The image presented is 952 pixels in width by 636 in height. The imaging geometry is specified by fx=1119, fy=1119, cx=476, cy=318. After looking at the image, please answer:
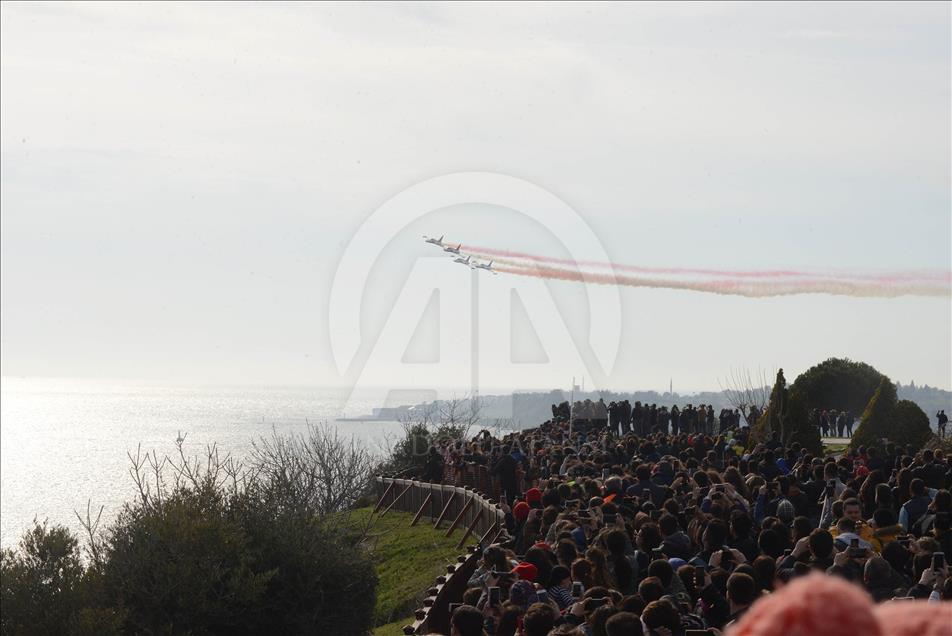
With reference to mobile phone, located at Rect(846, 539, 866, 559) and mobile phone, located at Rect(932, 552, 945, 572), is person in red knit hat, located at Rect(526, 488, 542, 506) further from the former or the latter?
mobile phone, located at Rect(932, 552, 945, 572)

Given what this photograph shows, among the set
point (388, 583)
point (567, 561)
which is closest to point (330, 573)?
point (388, 583)

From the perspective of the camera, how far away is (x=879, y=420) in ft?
103

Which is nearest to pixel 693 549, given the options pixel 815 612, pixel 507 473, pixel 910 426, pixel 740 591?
pixel 740 591

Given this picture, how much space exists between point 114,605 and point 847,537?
1189 centimetres

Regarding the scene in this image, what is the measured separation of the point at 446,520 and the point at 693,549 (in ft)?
56.8

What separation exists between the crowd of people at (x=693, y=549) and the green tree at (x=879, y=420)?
1547 cm

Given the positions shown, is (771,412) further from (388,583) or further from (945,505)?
(945,505)

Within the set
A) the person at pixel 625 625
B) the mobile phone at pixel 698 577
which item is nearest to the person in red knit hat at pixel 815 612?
the person at pixel 625 625

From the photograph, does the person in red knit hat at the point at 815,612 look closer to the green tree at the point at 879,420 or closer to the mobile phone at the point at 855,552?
the mobile phone at the point at 855,552

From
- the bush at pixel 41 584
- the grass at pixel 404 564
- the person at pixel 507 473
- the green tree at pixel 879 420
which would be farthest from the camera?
the green tree at pixel 879 420

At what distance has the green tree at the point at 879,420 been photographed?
30875mm

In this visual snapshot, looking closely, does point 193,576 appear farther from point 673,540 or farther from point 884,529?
point 884,529

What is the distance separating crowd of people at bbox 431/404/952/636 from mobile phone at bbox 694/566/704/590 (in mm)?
10

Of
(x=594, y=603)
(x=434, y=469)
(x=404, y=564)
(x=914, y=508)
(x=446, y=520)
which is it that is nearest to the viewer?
(x=594, y=603)
